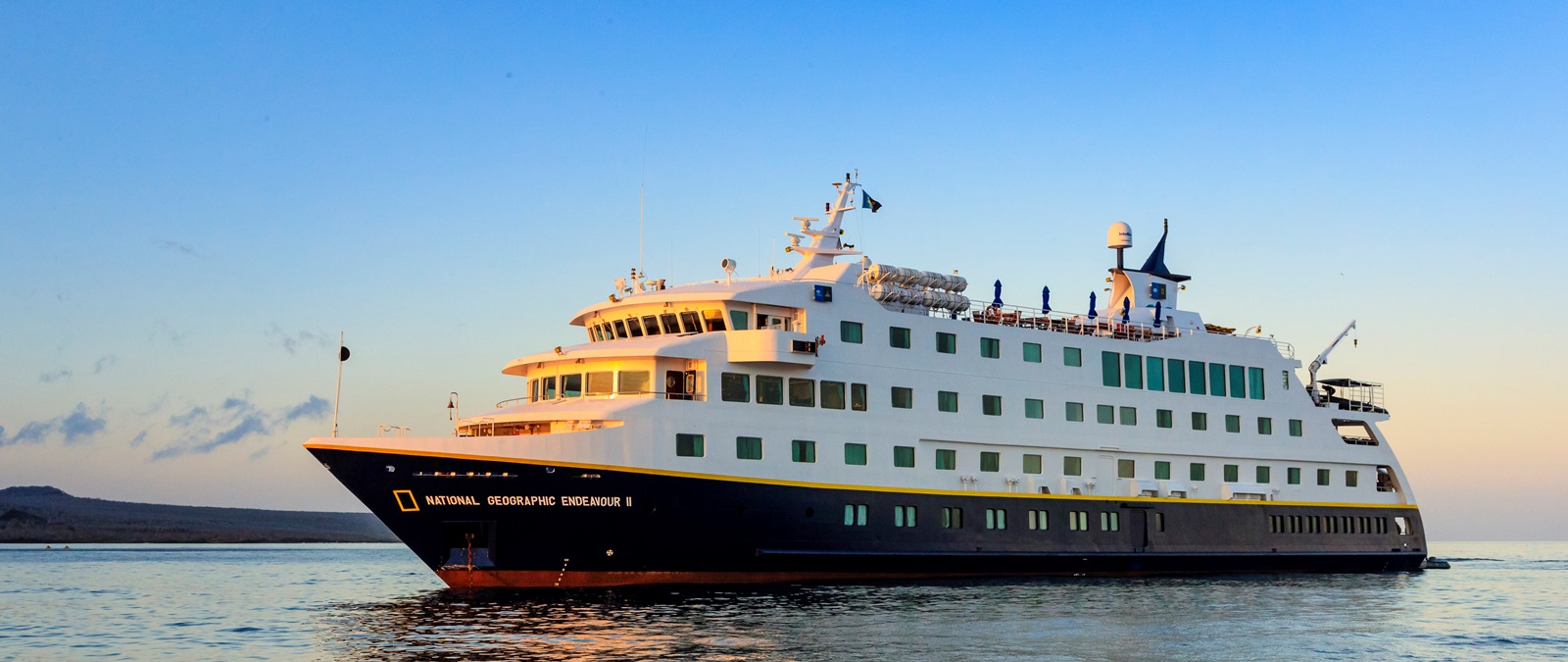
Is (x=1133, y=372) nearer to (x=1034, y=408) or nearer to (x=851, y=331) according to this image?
(x=1034, y=408)

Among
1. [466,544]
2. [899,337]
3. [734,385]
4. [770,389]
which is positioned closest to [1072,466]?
[899,337]

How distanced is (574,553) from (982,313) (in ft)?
39.8

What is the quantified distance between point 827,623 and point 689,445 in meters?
6.61

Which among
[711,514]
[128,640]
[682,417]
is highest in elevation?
[682,417]

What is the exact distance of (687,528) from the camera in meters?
27.6

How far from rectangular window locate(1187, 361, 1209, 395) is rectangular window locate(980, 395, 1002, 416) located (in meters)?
6.26

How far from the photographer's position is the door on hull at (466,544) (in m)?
27.5

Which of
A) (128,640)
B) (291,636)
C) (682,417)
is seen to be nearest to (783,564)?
(682,417)

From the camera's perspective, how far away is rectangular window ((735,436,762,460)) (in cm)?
2871

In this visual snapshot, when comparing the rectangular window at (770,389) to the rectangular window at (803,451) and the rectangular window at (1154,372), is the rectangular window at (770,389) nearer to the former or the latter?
the rectangular window at (803,451)

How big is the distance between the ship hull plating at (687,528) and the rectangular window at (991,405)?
78.4 inches

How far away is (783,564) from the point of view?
93.2 ft

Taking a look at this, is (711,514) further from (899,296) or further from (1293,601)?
(1293,601)

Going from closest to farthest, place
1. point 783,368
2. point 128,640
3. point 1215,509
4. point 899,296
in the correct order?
point 128,640 → point 783,368 → point 899,296 → point 1215,509
